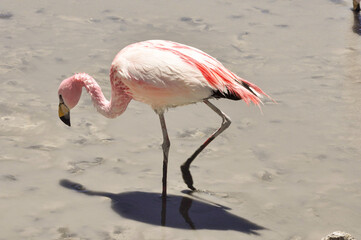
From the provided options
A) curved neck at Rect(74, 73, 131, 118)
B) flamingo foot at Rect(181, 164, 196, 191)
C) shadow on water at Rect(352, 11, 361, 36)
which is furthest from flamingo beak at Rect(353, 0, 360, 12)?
curved neck at Rect(74, 73, 131, 118)

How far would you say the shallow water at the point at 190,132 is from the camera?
15.9ft

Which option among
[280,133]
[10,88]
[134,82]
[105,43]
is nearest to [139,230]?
[134,82]

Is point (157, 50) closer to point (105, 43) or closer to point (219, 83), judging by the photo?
point (219, 83)

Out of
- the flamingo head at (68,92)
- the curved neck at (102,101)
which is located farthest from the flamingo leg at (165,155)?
the flamingo head at (68,92)

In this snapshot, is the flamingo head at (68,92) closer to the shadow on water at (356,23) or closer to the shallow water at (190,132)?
the shallow water at (190,132)

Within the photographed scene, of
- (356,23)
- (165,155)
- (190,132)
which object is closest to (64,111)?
(165,155)

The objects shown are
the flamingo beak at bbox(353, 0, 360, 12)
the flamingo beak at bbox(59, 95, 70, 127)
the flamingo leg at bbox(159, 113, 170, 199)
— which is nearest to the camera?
the flamingo leg at bbox(159, 113, 170, 199)

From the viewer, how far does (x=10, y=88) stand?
21.9 feet

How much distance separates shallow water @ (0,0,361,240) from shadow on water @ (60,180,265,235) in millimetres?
14

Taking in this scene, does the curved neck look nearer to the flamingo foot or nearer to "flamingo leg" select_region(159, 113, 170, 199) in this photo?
"flamingo leg" select_region(159, 113, 170, 199)

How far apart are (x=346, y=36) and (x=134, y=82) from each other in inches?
160

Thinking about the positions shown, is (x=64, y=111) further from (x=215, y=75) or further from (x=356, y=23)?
(x=356, y=23)

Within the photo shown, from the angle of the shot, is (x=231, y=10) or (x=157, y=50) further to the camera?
(x=231, y=10)

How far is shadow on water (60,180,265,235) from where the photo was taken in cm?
477
